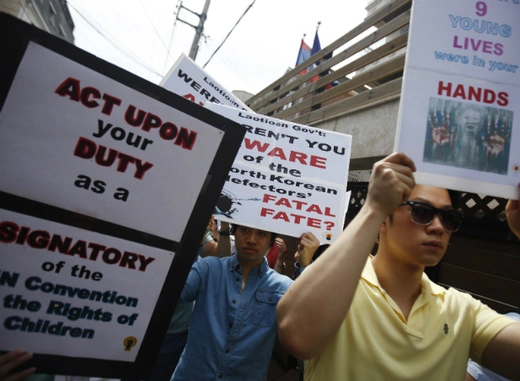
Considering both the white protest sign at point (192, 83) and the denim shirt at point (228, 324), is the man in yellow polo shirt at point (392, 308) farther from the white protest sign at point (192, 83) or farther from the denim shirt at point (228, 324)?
the white protest sign at point (192, 83)

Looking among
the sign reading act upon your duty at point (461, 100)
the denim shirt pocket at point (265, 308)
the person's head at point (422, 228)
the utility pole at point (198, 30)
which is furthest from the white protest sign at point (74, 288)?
the utility pole at point (198, 30)

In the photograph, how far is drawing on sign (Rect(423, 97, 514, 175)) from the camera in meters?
1.05

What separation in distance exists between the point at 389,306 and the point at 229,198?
1156 mm

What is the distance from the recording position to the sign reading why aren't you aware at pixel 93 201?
906 mm

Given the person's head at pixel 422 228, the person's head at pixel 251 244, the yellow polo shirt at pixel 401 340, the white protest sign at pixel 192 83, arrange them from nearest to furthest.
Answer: the yellow polo shirt at pixel 401 340 → the person's head at pixel 422 228 → the person's head at pixel 251 244 → the white protest sign at pixel 192 83

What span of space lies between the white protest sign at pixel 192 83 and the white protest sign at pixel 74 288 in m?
1.81

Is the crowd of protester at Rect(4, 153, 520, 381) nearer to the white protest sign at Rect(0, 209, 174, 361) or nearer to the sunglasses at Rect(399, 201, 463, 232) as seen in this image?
the sunglasses at Rect(399, 201, 463, 232)

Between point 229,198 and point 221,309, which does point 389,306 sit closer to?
point 221,309

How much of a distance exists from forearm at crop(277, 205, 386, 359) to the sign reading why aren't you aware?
453 millimetres

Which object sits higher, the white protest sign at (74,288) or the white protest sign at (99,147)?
the white protest sign at (99,147)

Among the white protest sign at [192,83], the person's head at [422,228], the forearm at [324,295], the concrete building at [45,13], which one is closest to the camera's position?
the forearm at [324,295]

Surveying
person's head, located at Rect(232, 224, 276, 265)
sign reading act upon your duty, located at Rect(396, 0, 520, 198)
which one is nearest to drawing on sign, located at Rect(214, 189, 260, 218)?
person's head, located at Rect(232, 224, 276, 265)

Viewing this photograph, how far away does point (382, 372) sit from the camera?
0.99 meters

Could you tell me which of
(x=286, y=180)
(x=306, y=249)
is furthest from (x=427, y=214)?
(x=286, y=180)
